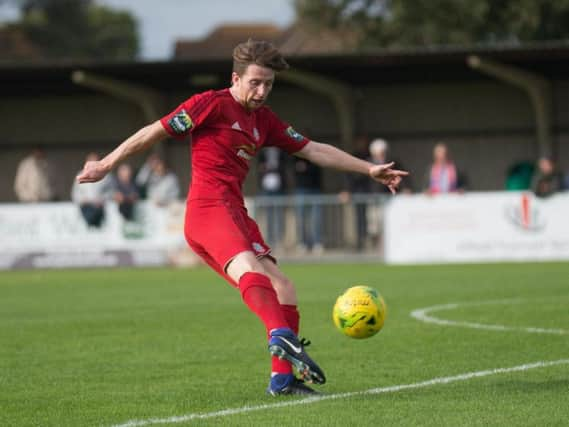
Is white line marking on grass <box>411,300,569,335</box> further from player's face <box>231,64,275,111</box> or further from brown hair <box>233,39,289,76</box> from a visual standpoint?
brown hair <box>233,39,289,76</box>

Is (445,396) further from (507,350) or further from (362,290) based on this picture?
(507,350)

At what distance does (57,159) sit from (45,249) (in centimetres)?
876

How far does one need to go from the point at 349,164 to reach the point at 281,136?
18.8 inches

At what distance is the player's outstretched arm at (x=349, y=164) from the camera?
26.1 ft

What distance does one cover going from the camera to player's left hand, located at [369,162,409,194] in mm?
7941

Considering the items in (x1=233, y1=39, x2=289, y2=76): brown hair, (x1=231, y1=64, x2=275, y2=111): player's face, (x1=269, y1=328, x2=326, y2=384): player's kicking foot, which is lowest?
(x1=269, y1=328, x2=326, y2=384): player's kicking foot

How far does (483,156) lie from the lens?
1179 inches

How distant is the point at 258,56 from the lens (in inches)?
287

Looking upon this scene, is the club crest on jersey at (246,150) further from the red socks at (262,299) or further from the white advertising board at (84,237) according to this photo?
the white advertising board at (84,237)

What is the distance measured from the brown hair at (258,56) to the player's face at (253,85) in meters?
0.03

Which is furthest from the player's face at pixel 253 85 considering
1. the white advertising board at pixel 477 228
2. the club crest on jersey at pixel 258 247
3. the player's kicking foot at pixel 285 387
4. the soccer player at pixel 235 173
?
the white advertising board at pixel 477 228

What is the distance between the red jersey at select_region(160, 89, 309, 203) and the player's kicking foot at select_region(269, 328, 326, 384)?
1.06m

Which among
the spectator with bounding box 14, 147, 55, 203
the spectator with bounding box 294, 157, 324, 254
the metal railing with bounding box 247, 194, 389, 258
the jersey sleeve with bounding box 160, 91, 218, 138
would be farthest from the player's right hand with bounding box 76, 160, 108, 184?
the spectator with bounding box 14, 147, 55, 203

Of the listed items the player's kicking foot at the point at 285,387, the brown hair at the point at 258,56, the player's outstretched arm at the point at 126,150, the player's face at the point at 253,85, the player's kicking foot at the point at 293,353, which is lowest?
the player's kicking foot at the point at 285,387
